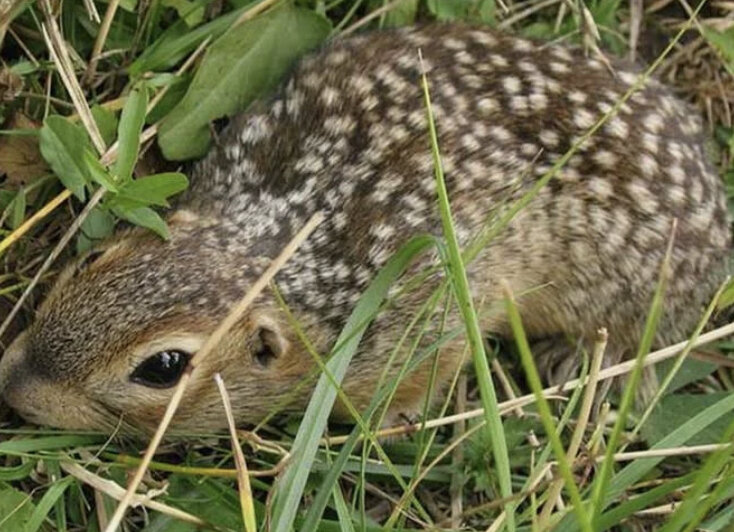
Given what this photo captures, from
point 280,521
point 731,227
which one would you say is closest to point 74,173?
point 280,521

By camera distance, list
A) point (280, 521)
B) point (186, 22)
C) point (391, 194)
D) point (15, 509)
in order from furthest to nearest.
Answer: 1. point (186, 22)
2. point (391, 194)
3. point (15, 509)
4. point (280, 521)

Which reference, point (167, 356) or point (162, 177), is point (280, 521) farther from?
point (162, 177)

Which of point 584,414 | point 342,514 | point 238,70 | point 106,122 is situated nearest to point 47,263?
point 106,122

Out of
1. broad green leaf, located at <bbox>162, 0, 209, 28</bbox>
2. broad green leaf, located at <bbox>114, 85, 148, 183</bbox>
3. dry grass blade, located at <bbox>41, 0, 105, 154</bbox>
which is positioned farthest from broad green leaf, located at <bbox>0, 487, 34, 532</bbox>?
broad green leaf, located at <bbox>162, 0, 209, 28</bbox>

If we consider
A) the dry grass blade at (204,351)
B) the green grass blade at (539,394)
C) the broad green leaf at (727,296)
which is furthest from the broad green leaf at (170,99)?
the green grass blade at (539,394)

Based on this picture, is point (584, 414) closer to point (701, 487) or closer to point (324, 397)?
point (701, 487)
